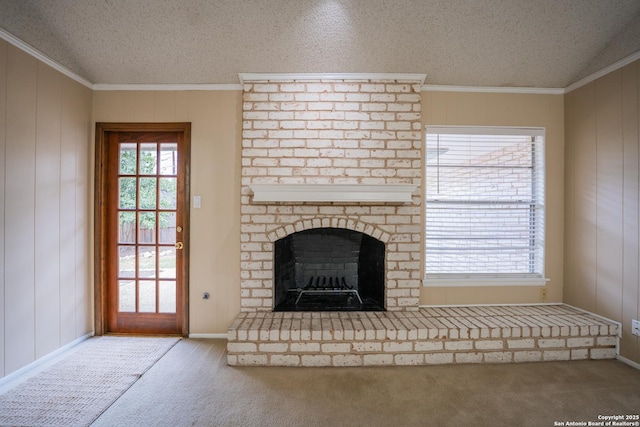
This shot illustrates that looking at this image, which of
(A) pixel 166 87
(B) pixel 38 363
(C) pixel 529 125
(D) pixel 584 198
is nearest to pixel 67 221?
(B) pixel 38 363

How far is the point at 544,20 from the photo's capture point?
2246 mm

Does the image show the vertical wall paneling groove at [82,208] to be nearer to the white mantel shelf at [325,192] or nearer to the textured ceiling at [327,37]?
the textured ceiling at [327,37]

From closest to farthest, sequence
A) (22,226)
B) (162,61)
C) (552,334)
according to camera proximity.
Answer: (22,226), (552,334), (162,61)

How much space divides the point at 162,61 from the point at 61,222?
159 centimetres

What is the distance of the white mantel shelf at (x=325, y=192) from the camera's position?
2.51 metres

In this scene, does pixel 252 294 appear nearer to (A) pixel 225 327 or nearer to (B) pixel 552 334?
(A) pixel 225 327

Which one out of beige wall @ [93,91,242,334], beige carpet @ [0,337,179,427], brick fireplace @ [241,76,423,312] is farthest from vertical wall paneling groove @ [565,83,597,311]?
beige carpet @ [0,337,179,427]

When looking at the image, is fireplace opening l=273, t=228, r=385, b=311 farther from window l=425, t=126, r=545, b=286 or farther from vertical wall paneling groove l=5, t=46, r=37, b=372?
vertical wall paneling groove l=5, t=46, r=37, b=372

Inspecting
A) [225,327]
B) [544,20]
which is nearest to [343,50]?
[544,20]

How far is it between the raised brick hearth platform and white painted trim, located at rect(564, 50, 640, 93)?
2076 millimetres

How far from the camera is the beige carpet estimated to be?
1.73m

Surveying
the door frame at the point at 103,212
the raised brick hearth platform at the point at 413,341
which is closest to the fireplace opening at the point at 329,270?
the raised brick hearth platform at the point at 413,341

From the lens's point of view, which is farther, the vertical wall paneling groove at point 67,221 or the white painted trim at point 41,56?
the vertical wall paneling groove at point 67,221

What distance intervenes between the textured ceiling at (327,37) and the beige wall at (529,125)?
0.62 ft
